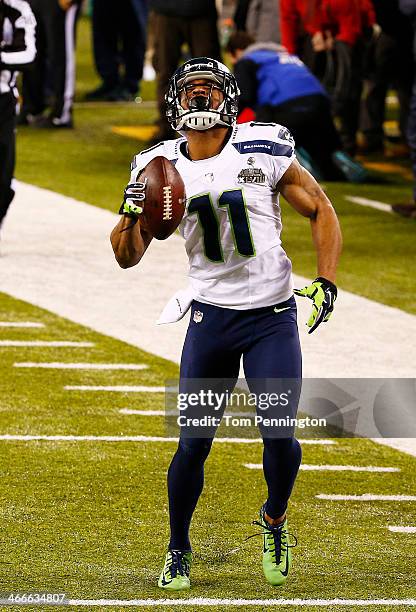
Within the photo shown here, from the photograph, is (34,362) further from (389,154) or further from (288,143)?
(389,154)

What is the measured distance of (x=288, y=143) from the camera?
5.20m

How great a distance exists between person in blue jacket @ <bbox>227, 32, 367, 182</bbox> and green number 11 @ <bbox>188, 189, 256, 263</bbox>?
706 cm

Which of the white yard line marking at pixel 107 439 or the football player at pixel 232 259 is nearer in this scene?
the football player at pixel 232 259

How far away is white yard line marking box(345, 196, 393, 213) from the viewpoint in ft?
40.8

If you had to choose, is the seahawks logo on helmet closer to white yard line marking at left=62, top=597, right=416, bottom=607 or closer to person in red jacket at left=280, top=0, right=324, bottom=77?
white yard line marking at left=62, top=597, right=416, bottom=607

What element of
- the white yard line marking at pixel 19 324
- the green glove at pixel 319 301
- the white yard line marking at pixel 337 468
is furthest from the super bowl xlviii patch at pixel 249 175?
the white yard line marking at pixel 19 324

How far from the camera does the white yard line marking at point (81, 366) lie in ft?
26.4

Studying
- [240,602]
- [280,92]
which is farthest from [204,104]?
[280,92]

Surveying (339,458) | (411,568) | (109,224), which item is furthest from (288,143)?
(109,224)

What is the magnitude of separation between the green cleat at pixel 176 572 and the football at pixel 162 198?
3.55 feet

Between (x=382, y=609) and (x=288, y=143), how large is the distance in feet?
5.17

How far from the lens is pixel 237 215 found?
202 inches

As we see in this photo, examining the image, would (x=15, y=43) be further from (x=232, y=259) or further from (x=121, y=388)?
(x=232, y=259)

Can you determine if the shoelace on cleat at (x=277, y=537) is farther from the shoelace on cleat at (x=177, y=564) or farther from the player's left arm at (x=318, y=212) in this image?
the player's left arm at (x=318, y=212)
